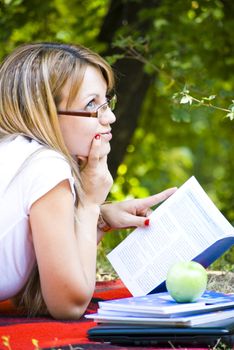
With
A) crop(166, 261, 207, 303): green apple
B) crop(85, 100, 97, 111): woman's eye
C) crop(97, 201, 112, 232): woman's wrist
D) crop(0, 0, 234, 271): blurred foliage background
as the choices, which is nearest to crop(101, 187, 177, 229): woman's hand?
crop(97, 201, 112, 232): woman's wrist

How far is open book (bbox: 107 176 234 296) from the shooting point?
117 inches

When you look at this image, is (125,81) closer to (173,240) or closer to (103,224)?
(103,224)

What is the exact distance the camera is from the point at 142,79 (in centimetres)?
623

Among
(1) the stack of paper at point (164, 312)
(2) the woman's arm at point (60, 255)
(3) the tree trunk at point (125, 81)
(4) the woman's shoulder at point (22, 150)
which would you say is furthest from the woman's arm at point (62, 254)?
(3) the tree trunk at point (125, 81)

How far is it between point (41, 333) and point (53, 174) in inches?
20.5

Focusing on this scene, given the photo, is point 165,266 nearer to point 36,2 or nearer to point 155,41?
point 155,41

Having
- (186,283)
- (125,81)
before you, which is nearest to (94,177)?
(186,283)

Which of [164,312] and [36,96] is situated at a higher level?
[36,96]

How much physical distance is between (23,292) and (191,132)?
5797mm

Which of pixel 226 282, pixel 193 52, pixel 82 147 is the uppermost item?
pixel 193 52

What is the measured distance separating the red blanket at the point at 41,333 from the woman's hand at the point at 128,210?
15.8 inches

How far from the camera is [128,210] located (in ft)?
11.1

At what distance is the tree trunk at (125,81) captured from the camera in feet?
19.8

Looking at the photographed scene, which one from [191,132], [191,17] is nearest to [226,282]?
[191,17]
